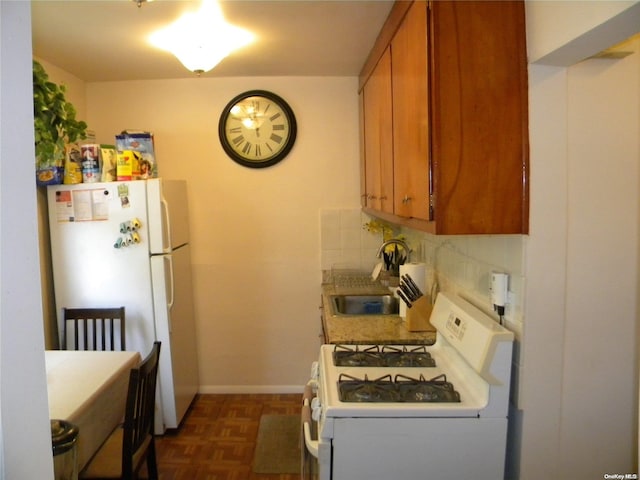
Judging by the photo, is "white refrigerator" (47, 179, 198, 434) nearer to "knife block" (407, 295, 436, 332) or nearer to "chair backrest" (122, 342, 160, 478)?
"chair backrest" (122, 342, 160, 478)

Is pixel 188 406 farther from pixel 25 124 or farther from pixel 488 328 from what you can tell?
pixel 25 124

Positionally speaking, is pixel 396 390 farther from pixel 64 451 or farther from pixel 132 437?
pixel 132 437

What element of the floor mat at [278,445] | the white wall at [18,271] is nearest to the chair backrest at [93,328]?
the floor mat at [278,445]

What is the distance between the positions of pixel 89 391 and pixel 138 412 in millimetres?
226

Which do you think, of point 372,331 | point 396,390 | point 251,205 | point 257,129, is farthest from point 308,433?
point 257,129

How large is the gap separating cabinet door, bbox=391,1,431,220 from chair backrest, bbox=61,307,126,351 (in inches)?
71.8

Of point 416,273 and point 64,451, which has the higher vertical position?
point 416,273

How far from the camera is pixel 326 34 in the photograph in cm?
242

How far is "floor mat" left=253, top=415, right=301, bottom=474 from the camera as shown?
2.55 m

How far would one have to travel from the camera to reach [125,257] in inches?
107

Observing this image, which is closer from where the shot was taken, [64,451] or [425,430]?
[64,451]

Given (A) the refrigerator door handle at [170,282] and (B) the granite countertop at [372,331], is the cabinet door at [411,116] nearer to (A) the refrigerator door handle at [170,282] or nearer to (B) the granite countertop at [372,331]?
(B) the granite countertop at [372,331]

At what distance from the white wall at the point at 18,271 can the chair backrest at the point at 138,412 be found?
1207mm

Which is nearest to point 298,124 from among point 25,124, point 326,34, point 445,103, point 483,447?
point 326,34
